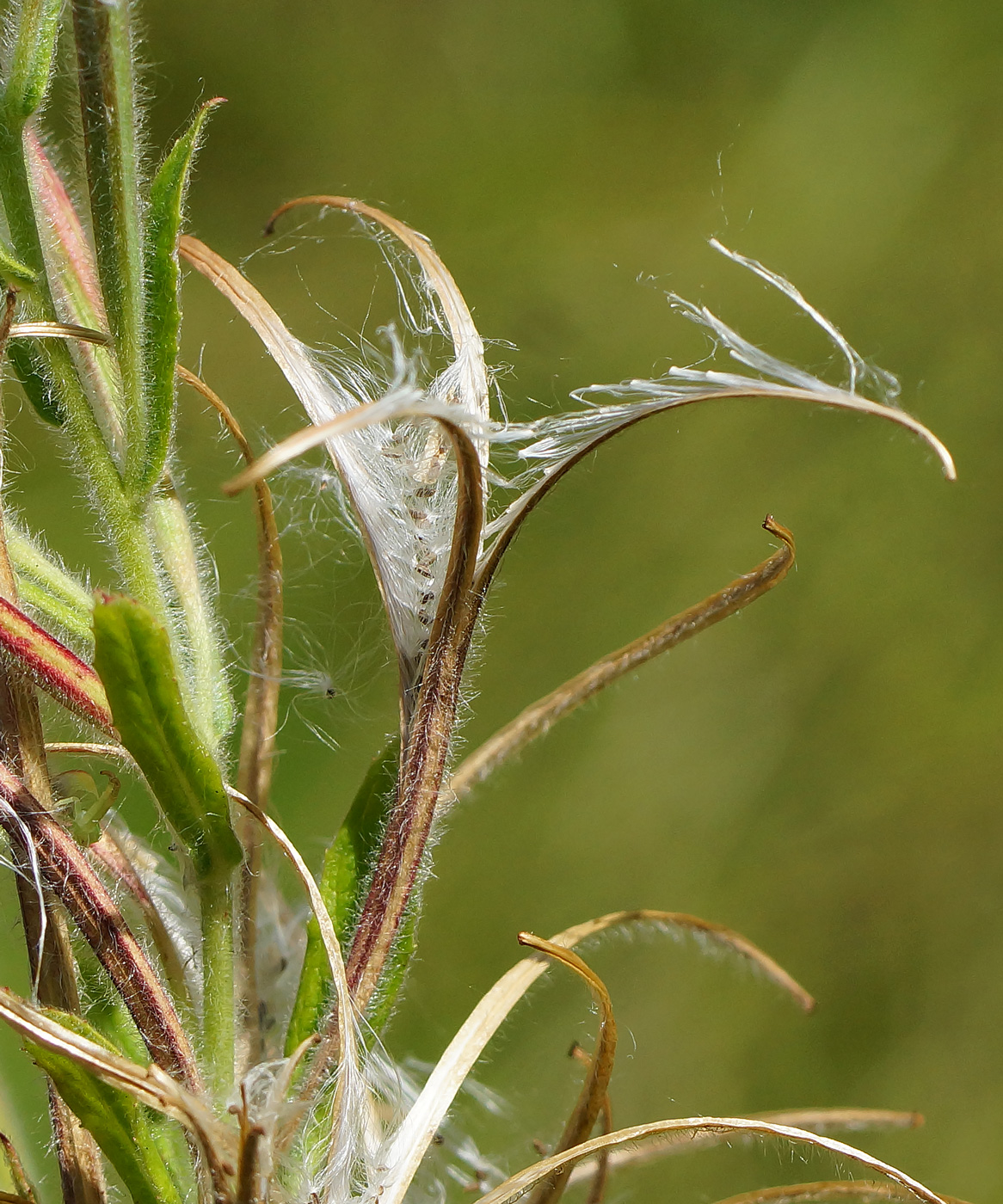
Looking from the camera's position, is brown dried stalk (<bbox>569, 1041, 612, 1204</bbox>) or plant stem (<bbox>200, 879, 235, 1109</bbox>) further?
brown dried stalk (<bbox>569, 1041, 612, 1204</bbox>)

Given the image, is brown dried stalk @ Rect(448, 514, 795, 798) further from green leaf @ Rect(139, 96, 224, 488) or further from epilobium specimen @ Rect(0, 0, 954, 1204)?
green leaf @ Rect(139, 96, 224, 488)

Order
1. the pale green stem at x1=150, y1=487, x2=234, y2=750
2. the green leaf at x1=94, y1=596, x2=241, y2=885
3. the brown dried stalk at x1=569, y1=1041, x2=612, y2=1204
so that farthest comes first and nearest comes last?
the brown dried stalk at x1=569, y1=1041, x2=612, y2=1204, the pale green stem at x1=150, y1=487, x2=234, y2=750, the green leaf at x1=94, y1=596, x2=241, y2=885

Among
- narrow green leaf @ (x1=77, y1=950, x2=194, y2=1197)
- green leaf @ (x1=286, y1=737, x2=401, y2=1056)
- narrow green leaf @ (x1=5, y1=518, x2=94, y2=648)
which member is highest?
narrow green leaf @ (x1=5, y1=518, x2=94, y2=648)

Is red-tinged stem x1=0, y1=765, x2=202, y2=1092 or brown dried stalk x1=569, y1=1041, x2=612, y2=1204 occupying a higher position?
red-tinged stem x1=0, y1=765, x2=202, y2=1092

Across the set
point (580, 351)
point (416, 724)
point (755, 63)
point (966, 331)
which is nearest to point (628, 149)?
point (755, 63)

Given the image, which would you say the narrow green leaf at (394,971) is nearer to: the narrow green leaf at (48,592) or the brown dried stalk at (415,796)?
the brown dried stalk at (415,796)

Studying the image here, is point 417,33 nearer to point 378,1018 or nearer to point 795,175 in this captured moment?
point 795,175

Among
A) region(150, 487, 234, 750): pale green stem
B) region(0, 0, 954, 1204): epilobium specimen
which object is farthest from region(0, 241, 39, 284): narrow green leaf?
region(150, 487, 234, 750): pale green stem

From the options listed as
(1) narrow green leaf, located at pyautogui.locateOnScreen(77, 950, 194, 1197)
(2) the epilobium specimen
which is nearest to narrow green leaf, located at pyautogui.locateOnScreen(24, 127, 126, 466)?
(2) the epilobium specimen

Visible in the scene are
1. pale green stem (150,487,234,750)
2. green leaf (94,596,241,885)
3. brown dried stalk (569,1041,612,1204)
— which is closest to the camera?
green leaf (94,596,241,885)

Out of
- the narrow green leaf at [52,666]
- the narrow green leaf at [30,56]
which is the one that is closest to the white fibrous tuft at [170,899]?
the narrow green leaf at [52,666]
